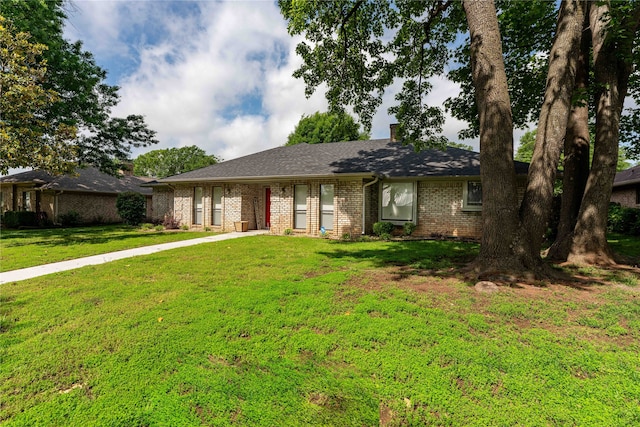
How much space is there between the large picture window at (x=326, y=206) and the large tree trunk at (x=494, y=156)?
739 cm

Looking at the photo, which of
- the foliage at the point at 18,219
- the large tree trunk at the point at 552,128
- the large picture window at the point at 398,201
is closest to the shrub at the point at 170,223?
the foliage at the point at 18,219

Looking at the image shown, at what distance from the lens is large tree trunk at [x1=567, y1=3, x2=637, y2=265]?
6.75 meters

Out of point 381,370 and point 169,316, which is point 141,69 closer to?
point 169,316

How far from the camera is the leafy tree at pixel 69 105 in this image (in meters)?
10.4

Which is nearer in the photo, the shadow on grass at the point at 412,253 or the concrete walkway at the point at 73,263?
the concrete walkway at the point at 73,263

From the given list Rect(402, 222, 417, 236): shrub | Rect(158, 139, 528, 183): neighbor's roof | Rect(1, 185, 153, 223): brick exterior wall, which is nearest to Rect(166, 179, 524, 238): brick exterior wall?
Rect(402, 222, 417, 236): shrub

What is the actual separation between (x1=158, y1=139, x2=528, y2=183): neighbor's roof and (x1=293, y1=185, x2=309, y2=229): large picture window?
82cm

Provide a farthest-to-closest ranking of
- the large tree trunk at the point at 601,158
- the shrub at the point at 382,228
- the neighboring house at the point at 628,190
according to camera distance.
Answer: the neighboring house at the point at 628,190
the shrub at the point at 382,228
the large tree trunk at the point at 601,158

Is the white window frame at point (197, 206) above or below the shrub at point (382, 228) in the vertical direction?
above

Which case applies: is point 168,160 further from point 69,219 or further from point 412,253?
point 412,253

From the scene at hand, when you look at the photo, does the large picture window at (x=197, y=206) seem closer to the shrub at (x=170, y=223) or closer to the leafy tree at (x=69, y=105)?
the shrub at (x=170, y=223)

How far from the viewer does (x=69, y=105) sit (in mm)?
16453

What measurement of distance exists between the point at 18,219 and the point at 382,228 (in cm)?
2099

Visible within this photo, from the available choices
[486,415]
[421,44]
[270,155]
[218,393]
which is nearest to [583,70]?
[421,44]
